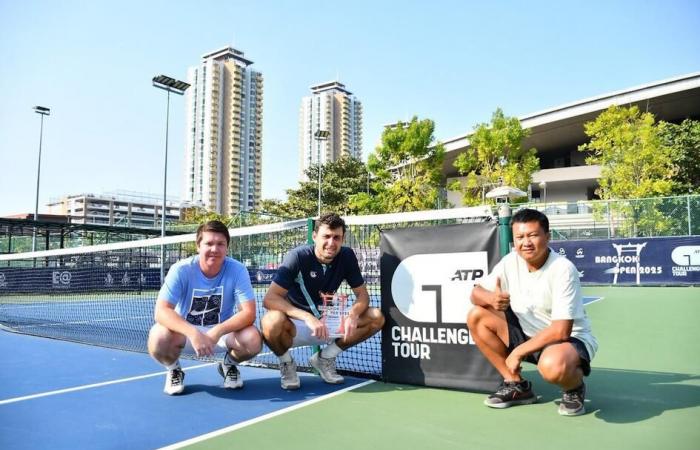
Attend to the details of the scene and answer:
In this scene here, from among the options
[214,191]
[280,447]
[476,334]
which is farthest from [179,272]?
[214,191]

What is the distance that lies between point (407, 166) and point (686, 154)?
17.9m

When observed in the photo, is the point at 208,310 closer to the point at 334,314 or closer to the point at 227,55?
the point at 334,314

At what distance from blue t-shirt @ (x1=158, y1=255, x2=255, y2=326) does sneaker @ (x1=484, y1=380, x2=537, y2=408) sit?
6.84ft

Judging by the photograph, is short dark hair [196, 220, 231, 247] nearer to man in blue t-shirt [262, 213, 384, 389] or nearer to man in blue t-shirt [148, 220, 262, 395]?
man in blue t-shirt [148, 220, 262, 395]

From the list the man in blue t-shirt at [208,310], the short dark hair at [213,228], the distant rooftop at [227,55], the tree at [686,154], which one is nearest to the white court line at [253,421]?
the man in blue t-shirt at [208,310]

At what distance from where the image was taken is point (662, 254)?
1762cm

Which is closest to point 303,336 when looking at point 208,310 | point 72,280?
point 208,310

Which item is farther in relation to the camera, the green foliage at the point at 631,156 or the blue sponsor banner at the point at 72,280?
the green foliage at the point at 631,156

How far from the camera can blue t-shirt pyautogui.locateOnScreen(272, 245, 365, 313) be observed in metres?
4.32

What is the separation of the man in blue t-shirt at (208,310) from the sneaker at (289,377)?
0.30 m

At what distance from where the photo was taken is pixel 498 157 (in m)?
31.7

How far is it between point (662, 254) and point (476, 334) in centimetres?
1719

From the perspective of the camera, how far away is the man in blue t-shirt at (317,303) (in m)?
4.16

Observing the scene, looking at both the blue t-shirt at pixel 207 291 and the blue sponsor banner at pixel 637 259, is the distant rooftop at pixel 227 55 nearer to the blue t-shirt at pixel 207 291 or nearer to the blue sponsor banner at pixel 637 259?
the blue sponsor banner at pixel 637 259
